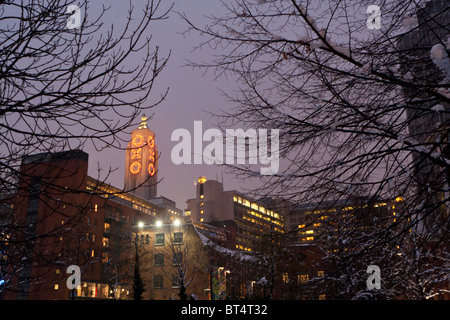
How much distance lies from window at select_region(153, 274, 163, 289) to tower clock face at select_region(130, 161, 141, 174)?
102186 mm

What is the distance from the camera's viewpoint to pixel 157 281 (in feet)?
141

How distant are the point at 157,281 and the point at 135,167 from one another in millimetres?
104422

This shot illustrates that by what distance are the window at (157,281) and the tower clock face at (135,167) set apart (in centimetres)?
10219

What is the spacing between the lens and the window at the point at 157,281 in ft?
141

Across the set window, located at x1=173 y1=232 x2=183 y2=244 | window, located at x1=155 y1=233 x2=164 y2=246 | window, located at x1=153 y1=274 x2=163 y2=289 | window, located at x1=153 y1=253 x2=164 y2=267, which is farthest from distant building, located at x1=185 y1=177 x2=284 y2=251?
window, located at x1=173 y1=232 x2=183 y2=244

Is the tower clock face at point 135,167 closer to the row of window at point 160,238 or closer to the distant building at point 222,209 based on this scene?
the distant building at point 222,209

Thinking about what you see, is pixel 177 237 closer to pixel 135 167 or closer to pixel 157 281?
pixel 157 281

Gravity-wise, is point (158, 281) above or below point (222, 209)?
below

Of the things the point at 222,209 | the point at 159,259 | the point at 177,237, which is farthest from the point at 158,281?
the point at 222,209

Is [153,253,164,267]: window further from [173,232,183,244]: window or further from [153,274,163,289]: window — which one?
[173,232,183,244]: window

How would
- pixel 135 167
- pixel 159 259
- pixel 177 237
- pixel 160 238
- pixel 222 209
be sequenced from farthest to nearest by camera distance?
pixel 135 167
pixel 222 209
pixel 160 238
pixel 159 259
pixel 177 237

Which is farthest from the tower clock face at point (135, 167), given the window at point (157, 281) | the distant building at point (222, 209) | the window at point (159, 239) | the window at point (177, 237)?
the window at point (177, 237)
